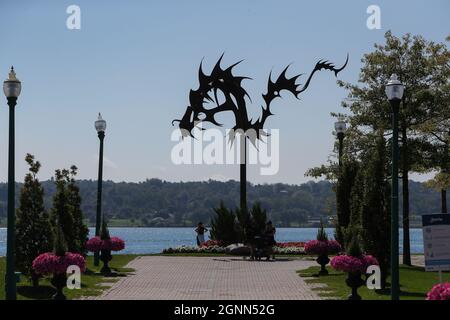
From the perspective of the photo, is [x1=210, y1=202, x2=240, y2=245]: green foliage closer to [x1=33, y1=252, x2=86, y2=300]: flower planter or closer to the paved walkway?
the paved walkway

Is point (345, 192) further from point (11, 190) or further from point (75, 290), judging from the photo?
point (11, 190)

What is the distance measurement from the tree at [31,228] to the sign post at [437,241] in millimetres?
9770

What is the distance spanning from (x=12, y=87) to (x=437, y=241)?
9400 mm

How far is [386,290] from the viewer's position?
21.6 metres

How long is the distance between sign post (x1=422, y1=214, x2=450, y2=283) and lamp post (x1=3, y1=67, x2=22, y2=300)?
8.46 metres

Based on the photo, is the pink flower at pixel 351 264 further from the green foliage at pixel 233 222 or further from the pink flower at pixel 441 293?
the green foliage at pixel 233 222

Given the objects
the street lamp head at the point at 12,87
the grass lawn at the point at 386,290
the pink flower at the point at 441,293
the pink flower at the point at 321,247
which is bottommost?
the grass lawn at the point at 386,290

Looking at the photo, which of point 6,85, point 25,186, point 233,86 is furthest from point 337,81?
point 6,85

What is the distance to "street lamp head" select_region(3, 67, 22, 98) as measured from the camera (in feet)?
57.7

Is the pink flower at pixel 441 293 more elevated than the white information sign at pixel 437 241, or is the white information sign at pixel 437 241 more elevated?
the white information sign at pixel 437 241

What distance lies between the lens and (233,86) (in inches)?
1502

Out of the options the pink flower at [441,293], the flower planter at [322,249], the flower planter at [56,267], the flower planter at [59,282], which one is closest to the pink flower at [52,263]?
the flower planter at [56,267]

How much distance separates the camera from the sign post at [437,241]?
16.8 metres
